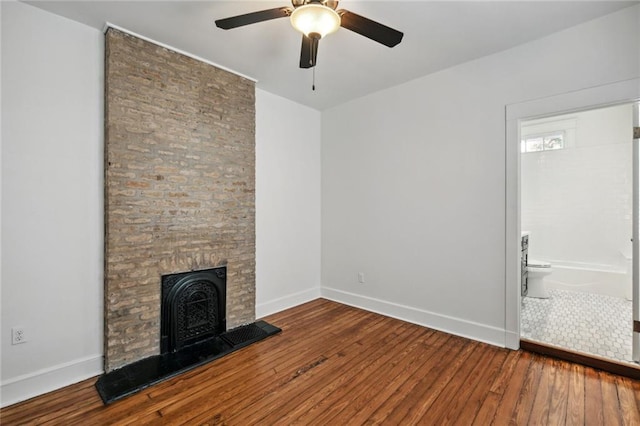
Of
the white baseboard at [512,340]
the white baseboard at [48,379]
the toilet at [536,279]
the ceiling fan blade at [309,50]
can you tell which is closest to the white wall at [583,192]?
the toilet at [536,279]

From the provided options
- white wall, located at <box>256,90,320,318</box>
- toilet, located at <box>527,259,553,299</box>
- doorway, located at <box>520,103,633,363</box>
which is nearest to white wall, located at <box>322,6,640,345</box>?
white wall, located at <box>256,90,320,318</box>

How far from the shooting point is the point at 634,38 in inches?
86.3

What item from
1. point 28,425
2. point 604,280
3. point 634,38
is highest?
point 634,38

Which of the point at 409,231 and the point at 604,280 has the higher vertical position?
the point at 409,231

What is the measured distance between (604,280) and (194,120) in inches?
236

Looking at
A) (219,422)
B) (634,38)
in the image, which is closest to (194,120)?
(219,422)

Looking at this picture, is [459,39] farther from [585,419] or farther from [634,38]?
[585,419]

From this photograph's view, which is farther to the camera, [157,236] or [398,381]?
[157,236]

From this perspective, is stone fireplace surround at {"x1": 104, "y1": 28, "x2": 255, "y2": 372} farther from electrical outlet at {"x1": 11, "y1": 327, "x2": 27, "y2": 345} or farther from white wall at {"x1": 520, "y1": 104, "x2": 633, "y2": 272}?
white wall at {"x1": 520, "y1": 104, "x2": 633, "y2": 272}

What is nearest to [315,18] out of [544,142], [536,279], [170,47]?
[170,47]

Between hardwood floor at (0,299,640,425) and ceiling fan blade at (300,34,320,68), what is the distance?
239cm

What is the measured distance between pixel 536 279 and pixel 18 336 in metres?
5.72

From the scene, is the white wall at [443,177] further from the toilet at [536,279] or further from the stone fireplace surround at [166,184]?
the toilet at [536,279]

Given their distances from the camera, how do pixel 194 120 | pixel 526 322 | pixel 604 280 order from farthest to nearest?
pixel 604 280 < pixel 526 322 < pixel 194 120
